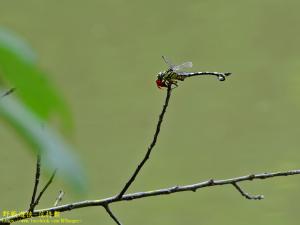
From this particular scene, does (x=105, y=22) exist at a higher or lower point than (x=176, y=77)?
lower

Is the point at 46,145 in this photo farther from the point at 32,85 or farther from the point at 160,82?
the point at 160,82

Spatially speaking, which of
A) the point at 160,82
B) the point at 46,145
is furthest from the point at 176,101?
the point at 46,145

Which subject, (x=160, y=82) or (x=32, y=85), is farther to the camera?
(x=160, y=82)

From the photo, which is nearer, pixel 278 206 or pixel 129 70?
pixel 278 206

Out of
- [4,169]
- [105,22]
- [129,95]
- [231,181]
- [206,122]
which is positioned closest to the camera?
[231,181]

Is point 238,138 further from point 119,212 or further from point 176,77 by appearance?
point 176,77

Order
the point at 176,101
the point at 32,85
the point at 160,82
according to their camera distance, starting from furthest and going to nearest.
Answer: the point at 176,101 → the point at 160,82 → the point at 32,85

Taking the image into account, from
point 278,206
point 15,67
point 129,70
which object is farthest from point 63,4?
point 15,67
